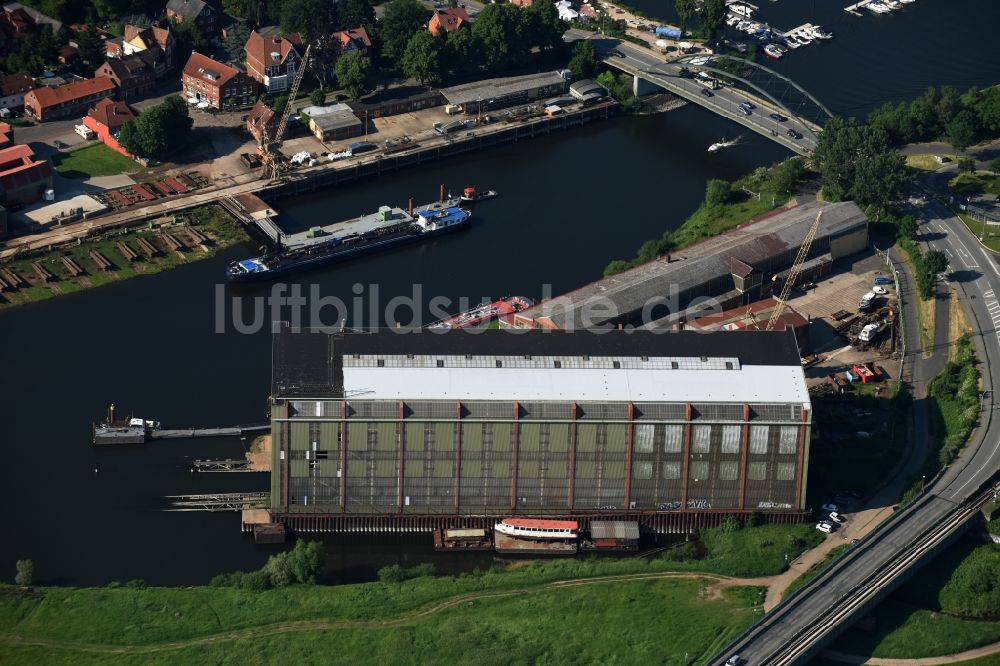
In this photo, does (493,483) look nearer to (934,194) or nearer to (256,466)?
(256,466)

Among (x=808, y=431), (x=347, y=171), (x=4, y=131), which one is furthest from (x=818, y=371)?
(x=4, y=131)

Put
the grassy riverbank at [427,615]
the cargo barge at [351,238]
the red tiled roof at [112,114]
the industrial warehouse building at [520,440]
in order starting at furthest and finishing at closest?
1. the red tiled roof at [112,114]
2. the cargo barge at [351,238]
3. the industrial warehouse building at [520,440]
4. the grassy riverbank at [427,615]

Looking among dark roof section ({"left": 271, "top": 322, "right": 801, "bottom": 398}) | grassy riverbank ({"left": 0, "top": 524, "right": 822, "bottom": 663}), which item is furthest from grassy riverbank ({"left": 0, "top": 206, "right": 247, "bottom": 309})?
grassy riverbank ({"left": 0, "top": 524, "right": 822, "bottom": 663})

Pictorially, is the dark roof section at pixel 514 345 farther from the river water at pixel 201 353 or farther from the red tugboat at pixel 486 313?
the red tugboat at pixel 486 313

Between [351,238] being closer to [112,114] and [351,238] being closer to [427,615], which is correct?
[112,114]

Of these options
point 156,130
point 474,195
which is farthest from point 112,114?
point 474,195

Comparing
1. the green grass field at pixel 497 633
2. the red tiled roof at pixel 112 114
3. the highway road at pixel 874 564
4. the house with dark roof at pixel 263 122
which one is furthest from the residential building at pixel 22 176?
Result: the highway road at pixel 874 564
